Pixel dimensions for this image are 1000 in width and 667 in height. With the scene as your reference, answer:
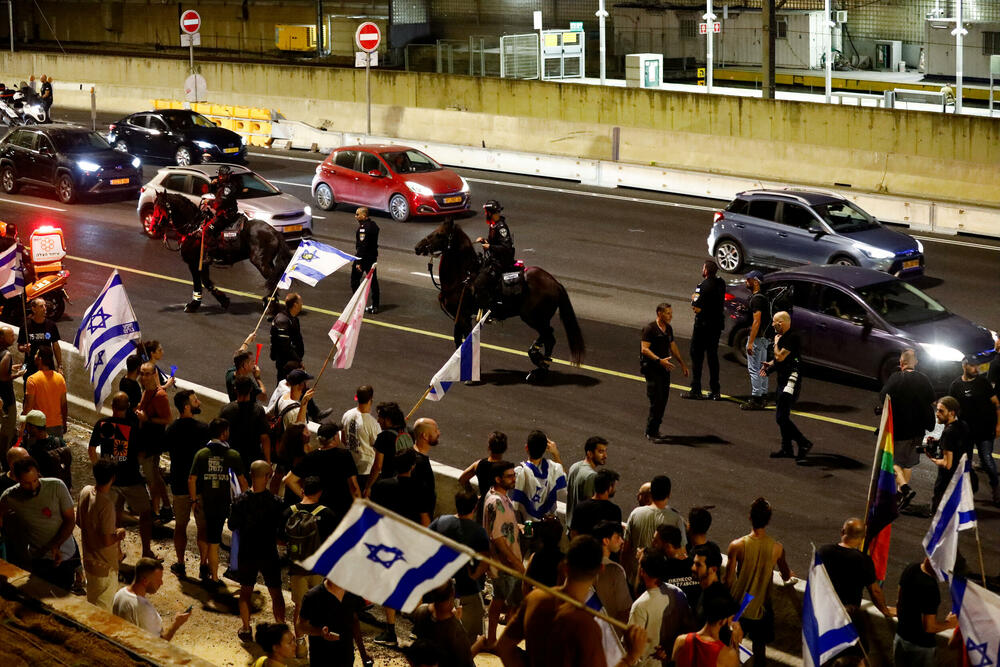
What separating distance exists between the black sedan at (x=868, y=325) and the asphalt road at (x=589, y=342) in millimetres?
458

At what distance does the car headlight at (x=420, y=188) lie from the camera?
2898 centimetres

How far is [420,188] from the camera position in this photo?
29062 mm

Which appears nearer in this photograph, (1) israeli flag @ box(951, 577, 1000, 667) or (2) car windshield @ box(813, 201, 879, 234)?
(1) israeli flag @ box(951, 577, 1000, 667)

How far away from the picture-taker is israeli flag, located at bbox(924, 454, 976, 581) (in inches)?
381

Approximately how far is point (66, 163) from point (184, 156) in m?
4.78

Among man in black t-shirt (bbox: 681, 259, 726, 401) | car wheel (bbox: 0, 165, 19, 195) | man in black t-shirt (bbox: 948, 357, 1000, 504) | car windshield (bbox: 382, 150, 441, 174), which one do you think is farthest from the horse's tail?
car wheel (bbox: 0, 165, 19, 195)

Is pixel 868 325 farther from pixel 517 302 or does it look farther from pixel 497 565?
pixel 497 565

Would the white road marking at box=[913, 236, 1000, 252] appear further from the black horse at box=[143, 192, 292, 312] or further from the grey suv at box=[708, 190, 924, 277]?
the black horse at box=[143, 192, 292, 312]

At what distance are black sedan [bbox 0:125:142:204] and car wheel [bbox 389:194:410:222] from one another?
22.1 ft

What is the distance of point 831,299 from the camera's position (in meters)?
18.4

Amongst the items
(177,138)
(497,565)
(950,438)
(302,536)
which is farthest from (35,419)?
(177,138)

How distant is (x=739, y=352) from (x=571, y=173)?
16151mm

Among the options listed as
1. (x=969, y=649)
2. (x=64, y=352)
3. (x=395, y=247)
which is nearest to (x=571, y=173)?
(x=395, y=247)

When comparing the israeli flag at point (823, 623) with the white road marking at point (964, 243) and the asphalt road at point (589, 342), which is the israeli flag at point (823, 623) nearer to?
the asphalt road at point (589, 342)
